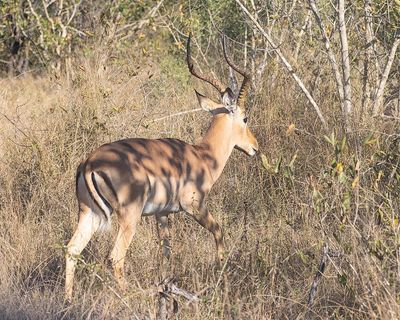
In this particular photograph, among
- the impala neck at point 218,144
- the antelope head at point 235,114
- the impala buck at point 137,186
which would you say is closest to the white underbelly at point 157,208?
the impala buck at point 137,186

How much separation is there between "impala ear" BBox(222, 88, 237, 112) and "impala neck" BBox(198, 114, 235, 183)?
0.22ft

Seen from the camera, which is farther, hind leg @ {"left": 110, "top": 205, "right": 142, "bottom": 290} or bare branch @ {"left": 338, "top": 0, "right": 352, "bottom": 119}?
bare branch @ {"left": 338, "top": 0, "right": 352, "bottom": 119}

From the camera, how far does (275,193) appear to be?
6578 millimetres

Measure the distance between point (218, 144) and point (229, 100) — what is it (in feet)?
1.06

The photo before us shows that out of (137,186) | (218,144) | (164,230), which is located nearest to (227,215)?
(218,144)

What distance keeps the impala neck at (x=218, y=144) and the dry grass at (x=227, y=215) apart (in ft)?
1.12

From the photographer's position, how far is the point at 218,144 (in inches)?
253

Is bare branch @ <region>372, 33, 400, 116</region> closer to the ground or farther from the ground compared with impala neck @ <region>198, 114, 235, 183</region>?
farther from the ground

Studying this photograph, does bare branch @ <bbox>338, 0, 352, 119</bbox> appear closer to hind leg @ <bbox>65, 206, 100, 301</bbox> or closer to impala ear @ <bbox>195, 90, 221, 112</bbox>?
impala ear @ <bbox>195, 90, 221, 112</bbox>

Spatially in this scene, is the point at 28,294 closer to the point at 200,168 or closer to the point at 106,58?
the point at 200,168

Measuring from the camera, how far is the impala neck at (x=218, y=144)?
627cm

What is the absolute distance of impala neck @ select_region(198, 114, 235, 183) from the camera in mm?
6273

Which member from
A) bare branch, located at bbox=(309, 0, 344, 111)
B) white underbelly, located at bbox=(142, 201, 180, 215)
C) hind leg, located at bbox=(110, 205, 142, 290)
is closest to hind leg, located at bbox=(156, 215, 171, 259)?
white underbelly, located at bbox=(142, 201, 180, 215)

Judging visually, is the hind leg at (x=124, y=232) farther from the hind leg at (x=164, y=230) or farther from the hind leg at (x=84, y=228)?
the hind leg at (x=164, y=230)
